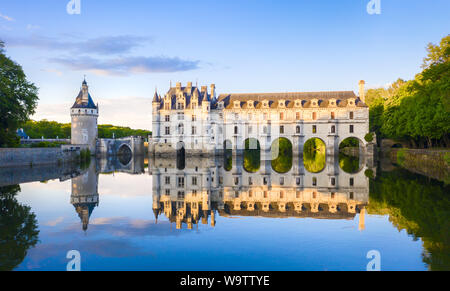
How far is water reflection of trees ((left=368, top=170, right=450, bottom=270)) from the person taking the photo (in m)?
9.07

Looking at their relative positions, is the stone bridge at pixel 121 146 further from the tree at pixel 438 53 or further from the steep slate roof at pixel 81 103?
the tree at pixel 438 53

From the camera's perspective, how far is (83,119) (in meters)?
55.7

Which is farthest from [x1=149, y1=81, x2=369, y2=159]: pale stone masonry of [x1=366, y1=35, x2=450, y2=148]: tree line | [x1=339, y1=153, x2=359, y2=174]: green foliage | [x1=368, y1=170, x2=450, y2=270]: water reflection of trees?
[x1=368, y1=170, x2=450, y2=270]: water reflection of trees

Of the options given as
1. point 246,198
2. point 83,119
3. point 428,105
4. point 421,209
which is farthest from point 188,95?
point 421,209

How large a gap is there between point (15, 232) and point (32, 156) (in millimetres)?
28995

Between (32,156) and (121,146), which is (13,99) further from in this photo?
(121,146)

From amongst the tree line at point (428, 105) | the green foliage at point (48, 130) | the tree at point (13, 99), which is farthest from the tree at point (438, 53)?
the green foliage at point (48, 130)

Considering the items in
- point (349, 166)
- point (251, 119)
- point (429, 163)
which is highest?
point (251, 119)

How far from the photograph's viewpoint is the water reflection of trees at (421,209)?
9.07 m

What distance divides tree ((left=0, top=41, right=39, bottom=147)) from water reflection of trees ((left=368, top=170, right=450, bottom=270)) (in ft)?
107

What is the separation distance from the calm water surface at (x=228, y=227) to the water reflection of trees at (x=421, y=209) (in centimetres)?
4

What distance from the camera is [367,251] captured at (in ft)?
30.1

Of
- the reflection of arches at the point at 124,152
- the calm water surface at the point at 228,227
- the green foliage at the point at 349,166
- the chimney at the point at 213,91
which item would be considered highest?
the chimney at the point at 213,91
